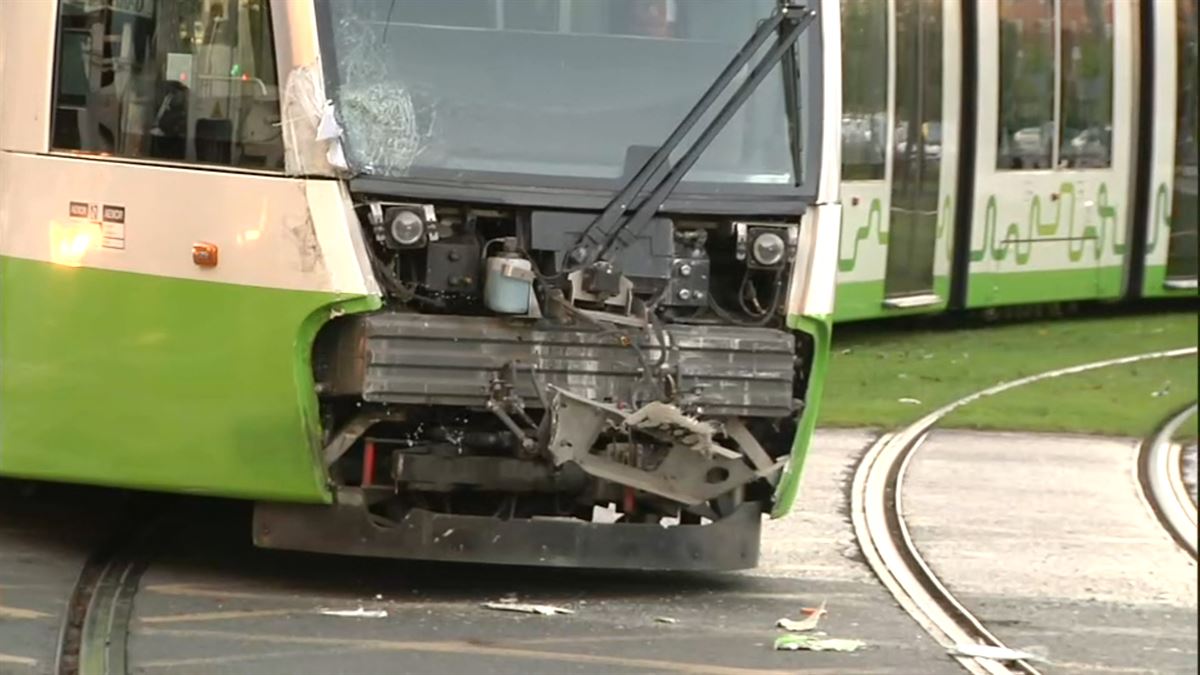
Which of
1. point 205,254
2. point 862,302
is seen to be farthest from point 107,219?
point 862,302

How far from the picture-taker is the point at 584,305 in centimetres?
844

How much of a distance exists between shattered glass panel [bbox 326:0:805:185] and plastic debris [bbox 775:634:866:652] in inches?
64.6

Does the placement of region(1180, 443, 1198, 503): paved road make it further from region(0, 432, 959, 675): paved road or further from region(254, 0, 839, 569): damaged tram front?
region(254, 0, 839, 569): damaged tram front

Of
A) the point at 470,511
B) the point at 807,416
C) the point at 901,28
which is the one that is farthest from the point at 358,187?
the point at 901,28

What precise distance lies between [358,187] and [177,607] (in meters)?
1.58

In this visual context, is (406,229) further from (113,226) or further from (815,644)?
(815,644)

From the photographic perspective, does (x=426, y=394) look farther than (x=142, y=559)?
No

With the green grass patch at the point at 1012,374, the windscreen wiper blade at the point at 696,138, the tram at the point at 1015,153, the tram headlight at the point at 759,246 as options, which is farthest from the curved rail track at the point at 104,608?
the tram at the point at 1015,153

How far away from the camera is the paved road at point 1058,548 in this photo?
8633 mm

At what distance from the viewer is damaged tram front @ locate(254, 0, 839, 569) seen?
830 centimetres

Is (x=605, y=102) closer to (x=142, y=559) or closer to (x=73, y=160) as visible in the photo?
(x=73, y=160)

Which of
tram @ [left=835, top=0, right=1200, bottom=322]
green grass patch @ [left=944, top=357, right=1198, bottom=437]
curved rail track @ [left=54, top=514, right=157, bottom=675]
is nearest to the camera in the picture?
curved rail track @ [left=54, top=514, right=157, bottom=675]

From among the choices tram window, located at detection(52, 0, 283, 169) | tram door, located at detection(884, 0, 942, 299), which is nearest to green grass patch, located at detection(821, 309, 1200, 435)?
tram door, located at detection(884, 0, 942, 299)

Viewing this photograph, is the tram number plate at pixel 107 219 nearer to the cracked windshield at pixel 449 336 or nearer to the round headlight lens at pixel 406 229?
the cracked windshield at pixel 449 336
